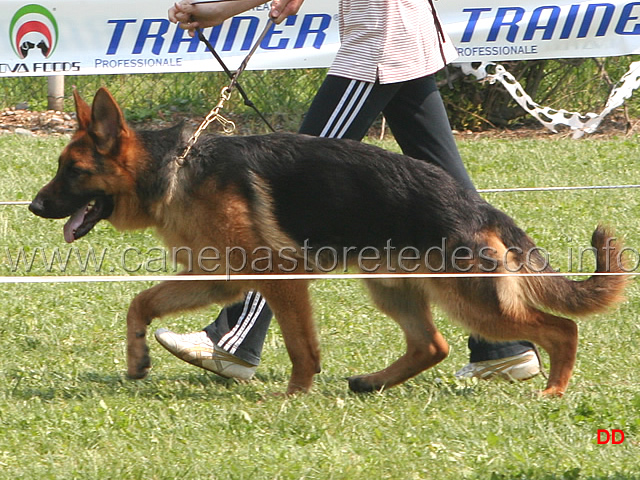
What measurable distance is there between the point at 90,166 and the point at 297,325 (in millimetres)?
Answer: 1079

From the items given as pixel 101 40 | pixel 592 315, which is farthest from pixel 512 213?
pixel 101 40

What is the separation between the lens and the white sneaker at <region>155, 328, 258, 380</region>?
4121 mm

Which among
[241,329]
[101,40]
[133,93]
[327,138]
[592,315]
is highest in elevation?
[327,138]

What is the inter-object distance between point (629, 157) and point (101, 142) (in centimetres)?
565

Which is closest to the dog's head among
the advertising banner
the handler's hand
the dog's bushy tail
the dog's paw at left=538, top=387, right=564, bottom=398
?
the handler's hand

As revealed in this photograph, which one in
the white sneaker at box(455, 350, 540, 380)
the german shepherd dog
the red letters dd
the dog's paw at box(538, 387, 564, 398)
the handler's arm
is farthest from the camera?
the white sneaker at box(455, 350, 540, 380)

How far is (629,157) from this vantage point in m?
8.26

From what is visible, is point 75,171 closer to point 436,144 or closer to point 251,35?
point 436,144

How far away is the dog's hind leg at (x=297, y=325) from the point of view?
3857 millimetres

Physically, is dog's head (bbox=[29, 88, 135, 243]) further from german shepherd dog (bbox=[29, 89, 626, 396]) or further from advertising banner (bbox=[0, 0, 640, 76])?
advertising banner (bbox=[0, 0, 640, 76])

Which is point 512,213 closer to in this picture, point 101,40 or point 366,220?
point 366,220

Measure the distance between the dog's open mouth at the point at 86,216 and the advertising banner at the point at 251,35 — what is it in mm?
5228

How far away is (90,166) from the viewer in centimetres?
392

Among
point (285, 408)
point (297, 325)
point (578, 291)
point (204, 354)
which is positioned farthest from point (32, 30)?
point (578, 291)
